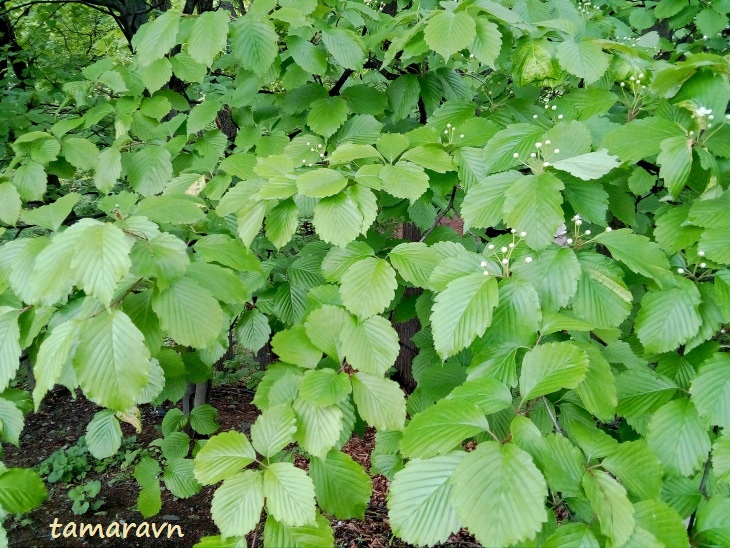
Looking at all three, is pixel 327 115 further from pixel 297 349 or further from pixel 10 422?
pixel 10 422

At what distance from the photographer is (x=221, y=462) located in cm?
101

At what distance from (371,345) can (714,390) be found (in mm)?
760

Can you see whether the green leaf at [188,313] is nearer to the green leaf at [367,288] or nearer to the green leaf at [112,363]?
the green leaf at [112,363]

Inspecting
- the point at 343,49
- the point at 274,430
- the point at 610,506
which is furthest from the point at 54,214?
the point at 610,506

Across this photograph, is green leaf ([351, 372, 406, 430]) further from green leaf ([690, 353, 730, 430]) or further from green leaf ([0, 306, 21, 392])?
green leaf ([0, 306, 21, 392])

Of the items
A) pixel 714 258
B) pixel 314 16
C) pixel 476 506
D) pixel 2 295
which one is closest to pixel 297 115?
pixel 314 16

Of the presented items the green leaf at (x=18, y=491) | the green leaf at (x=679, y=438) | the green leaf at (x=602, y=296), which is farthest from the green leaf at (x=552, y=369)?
the green leaf at (x=18, y=491)

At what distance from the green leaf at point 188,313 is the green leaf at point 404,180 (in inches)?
21.4

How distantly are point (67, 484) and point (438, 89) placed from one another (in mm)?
4095

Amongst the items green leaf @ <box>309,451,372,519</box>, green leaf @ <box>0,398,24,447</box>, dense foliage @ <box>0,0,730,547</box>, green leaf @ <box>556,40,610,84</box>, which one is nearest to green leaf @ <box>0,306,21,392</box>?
dense foliage @ <box>0,0,730,547</box>

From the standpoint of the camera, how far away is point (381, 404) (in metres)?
1.13

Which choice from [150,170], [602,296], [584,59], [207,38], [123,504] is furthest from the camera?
[123,504]

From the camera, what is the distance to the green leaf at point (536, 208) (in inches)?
42.8

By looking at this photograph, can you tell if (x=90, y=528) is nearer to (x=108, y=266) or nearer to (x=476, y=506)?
(x=108, y=266)
